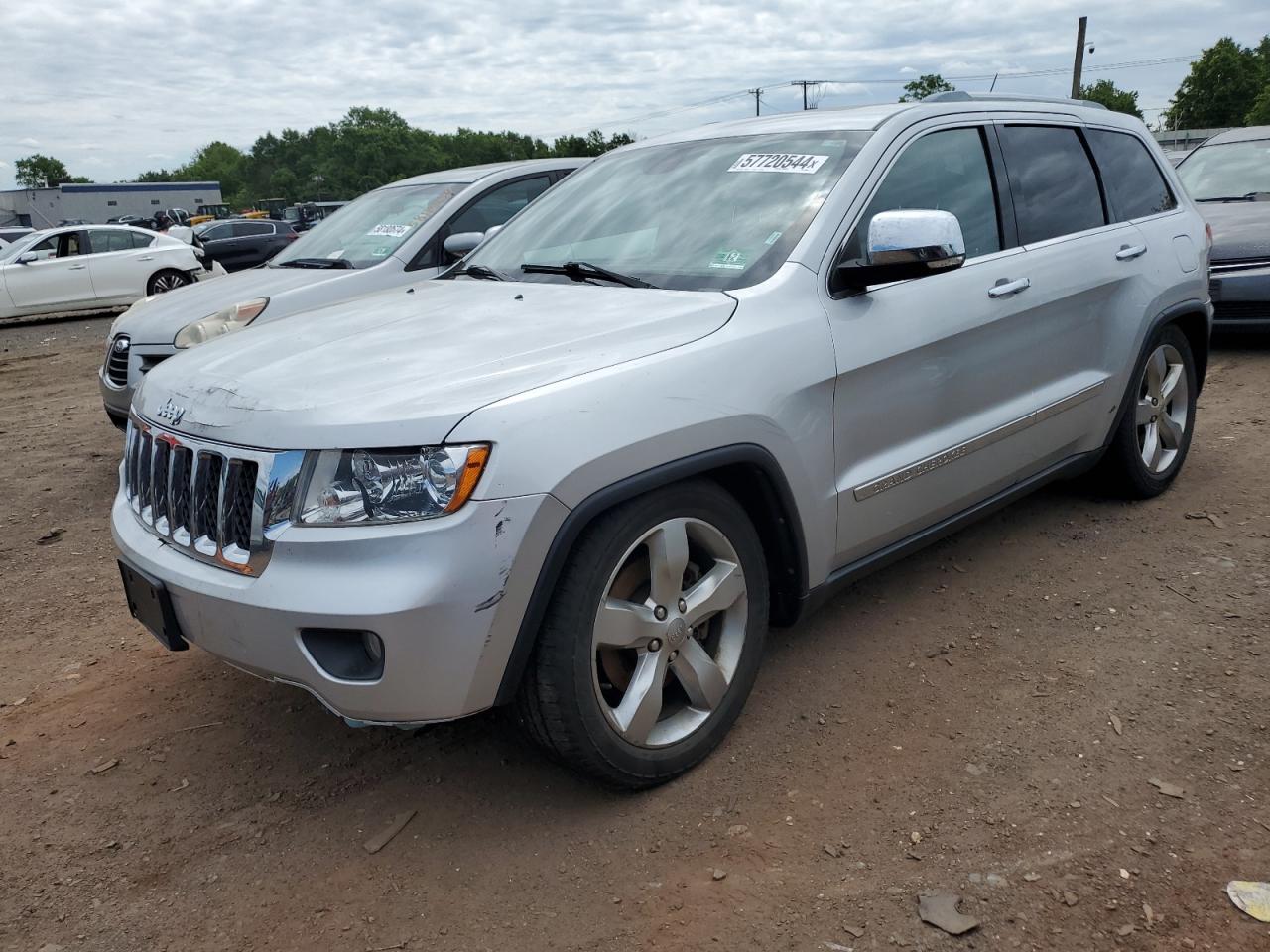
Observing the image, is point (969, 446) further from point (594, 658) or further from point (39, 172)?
point (39, 172)

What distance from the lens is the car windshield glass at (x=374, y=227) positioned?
6695mm

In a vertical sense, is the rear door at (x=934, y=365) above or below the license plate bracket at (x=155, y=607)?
above

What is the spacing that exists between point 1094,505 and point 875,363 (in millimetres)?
2253

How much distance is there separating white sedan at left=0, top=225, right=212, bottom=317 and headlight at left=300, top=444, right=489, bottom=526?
14.6m

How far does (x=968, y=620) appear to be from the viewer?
3783mm

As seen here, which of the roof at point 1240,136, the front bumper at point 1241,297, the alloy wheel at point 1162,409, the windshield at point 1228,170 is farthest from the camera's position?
the roof at point 1240,136

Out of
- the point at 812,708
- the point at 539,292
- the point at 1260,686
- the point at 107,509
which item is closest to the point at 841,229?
the point at 539,292

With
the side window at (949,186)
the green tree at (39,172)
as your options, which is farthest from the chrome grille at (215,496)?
the green tree at (39,172)

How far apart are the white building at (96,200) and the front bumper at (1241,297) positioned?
6919 cm

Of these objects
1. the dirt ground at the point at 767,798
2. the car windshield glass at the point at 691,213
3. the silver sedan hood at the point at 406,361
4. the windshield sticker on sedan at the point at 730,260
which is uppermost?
the car windshield glass at the point at 691,213

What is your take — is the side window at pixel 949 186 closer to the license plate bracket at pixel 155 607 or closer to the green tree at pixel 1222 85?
the license plate bracket at pixel 155 607

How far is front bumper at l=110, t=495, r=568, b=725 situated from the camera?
7.48 feet

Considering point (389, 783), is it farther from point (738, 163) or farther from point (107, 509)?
point (107, 509)

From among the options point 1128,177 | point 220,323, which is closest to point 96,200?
point 220,323
